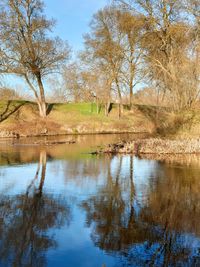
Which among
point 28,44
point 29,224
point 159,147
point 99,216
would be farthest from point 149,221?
point 28,44

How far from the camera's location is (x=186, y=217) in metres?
7.82

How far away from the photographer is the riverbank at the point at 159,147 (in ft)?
62.2

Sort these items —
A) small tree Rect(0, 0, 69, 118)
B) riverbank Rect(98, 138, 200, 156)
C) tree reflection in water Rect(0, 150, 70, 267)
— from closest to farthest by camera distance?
tree reflection in water Rect(0, 150, 70, 267) < riverbank Rect(98, 138, 200, 156) < small tree Rect(0, 0, 69, 118)

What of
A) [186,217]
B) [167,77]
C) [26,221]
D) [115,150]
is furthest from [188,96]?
[26,221]

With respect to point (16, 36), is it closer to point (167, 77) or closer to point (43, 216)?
point (167, 77)

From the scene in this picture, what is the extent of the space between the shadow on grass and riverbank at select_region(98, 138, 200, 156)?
20519 mm

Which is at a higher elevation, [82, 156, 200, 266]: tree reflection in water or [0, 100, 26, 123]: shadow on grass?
[0, 100, 26, 123]: shadow on grass

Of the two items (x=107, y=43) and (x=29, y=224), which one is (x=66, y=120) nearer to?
(x=107, y=43)

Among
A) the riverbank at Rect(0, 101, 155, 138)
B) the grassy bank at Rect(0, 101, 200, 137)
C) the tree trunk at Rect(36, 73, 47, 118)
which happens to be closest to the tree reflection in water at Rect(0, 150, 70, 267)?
the grassy bank at Rect(0, 101, 200, 137)

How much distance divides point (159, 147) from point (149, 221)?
11.8 meters

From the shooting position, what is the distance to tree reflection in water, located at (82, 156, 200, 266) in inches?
234

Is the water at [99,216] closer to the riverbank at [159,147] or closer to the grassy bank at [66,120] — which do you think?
the riverbank at [159,147]

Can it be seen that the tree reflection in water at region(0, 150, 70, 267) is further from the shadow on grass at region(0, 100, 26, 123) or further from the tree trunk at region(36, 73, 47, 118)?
the shadow on grass at region(0, 100, 26, 123)

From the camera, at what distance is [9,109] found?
130 ft
